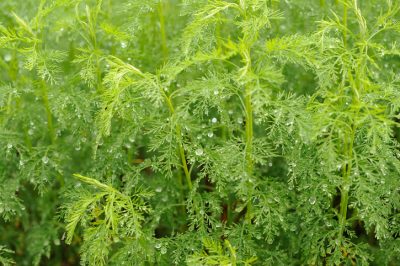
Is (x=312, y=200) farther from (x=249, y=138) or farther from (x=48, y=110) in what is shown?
(x=48, y=110)

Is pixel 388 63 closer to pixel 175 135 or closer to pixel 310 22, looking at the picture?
pixel 310 22

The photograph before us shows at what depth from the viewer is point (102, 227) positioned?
2.48m

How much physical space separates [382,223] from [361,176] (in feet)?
0.81

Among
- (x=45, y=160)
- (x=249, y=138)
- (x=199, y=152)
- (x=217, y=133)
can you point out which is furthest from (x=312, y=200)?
(x=45, y=160)

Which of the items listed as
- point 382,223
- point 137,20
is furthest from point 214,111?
point 382,223

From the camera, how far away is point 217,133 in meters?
3.53

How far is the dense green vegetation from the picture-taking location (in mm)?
2377

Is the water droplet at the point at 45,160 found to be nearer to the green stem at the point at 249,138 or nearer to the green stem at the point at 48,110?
the green stem at the point at 48,110

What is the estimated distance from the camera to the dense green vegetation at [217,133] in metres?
2.38

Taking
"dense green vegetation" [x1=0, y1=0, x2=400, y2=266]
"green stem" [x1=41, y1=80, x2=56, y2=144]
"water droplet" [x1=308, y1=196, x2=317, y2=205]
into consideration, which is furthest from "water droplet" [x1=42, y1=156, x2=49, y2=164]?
"water droplet" [x1=308, y1=196, x2=317, y2=205]

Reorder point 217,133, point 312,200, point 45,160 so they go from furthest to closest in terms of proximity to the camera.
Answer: point 217,133 → point 45,160 → point 312,200

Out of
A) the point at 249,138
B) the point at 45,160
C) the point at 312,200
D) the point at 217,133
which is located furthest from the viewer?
the point at 217,133

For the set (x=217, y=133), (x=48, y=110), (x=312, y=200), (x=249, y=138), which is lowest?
(x=217, y=133)

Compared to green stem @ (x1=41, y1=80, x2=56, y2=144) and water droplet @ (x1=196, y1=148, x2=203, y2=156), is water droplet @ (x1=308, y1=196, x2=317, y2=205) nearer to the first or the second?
water droplet @ (x1=196, y1=148, x2=203, y2=156)
